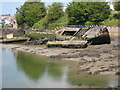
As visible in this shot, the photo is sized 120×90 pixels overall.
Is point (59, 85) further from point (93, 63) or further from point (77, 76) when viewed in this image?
point (93, 63)

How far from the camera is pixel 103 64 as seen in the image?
3312 cm

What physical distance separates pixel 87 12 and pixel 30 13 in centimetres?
2786

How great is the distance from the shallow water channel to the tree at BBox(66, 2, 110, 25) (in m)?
37.0

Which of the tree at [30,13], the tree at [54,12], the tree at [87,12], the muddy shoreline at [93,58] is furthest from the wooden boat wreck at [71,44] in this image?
the tree at [30,13]

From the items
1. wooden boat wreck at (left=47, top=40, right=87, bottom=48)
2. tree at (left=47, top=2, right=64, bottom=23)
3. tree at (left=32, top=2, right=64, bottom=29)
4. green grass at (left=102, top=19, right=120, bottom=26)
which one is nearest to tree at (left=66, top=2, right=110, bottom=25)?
green grass at (left=102, top=19, right=120, bottom=26)

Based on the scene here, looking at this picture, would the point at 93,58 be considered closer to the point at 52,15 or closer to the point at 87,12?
the point at 87,12

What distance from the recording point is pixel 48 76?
29.9 metres

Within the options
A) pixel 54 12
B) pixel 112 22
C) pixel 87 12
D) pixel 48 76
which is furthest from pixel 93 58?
pixel 54 12

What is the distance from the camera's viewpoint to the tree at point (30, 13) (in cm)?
9344

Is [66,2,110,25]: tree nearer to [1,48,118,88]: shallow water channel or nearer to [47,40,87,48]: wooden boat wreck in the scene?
[47,40,87,48]: wooden boat wreck

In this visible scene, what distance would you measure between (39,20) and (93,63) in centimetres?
6120

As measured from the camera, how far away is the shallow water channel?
2642 centimetres

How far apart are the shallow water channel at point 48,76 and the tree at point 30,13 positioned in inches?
2197

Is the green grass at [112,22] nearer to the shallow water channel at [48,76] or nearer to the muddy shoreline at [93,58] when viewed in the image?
the muddy shoreline at [93,58]
